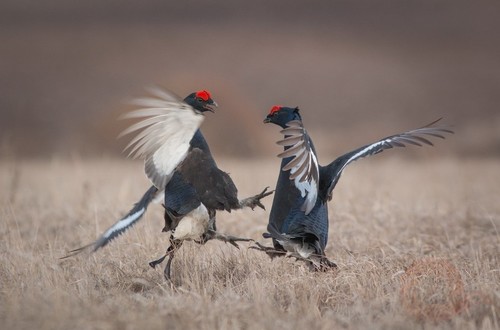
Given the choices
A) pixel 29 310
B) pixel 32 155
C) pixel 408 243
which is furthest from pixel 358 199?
pixel 32 155

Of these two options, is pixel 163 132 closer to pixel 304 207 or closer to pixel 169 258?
pixel 169 258

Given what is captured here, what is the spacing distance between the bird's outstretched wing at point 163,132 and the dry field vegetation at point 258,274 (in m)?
0.75

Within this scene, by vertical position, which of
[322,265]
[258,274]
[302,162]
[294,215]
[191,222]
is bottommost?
[258,274]

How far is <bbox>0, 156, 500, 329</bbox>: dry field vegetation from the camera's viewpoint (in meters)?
4.20

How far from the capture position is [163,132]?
16.7 ft

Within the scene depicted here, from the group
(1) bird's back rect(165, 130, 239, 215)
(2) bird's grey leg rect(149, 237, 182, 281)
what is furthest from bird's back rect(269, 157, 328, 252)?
(2) bird's grey leg rect(149, 237, 182, 281)

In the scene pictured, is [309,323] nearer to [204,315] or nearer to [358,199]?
[204,315]

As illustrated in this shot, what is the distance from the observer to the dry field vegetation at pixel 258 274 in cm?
420

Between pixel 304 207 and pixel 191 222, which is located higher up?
pixel 304 207

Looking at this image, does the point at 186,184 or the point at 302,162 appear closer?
the point at 302,162

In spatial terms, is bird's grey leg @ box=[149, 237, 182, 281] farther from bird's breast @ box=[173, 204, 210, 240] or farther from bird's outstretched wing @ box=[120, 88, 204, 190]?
bird's outstretched wing @ box=[120, 88, 204, 190]

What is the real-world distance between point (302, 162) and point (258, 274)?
2.92 ft

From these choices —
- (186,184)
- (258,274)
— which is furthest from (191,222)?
(258,274)

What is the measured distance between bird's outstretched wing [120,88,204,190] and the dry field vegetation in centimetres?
75
